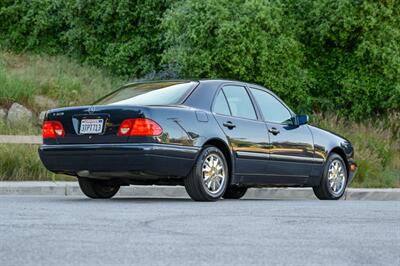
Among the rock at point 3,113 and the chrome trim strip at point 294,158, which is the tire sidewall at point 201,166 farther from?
the rock at point 3,113

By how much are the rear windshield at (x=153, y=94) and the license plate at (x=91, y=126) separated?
0.49 m

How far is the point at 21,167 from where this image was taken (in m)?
15.7

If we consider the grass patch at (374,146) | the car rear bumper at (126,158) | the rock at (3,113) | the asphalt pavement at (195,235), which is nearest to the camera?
the asphalt pavement at (195,235)

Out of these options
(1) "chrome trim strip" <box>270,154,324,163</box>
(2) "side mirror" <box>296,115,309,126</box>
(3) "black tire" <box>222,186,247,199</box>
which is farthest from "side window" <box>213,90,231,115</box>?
(3) "black tire" <box>222,186,247,199</box>

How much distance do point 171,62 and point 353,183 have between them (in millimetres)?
9106

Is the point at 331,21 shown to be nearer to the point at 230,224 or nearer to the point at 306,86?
the point at 306,86

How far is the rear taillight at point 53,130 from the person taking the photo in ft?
35.9

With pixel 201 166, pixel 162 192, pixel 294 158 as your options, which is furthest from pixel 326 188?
pixel 201 166

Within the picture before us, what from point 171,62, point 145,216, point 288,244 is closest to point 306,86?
point 171,62

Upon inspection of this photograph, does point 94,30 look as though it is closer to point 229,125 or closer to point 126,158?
point 229,125

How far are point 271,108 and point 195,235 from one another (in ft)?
17.5

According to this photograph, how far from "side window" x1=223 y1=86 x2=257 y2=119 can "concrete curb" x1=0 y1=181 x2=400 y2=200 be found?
2083 mm

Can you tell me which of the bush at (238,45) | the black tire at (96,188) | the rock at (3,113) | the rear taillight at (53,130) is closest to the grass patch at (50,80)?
the rock at (3,113)

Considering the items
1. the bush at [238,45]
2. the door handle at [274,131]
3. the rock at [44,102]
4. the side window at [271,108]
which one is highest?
the bush at [238,45]
